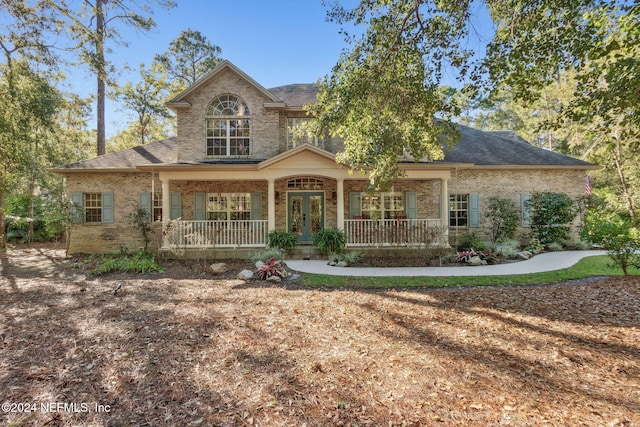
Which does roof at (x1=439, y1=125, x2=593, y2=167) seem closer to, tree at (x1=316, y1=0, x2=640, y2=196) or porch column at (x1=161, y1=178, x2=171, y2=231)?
tree at (x1=316, y1=0, x2=640, y2=196)

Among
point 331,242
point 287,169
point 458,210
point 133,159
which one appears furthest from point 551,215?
point 133,159

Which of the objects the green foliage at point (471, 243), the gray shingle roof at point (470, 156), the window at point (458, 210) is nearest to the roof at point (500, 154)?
the gray shingle roof at point (470, 156)

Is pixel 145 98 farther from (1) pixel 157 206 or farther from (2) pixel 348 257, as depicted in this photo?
(2) pixel 348 257

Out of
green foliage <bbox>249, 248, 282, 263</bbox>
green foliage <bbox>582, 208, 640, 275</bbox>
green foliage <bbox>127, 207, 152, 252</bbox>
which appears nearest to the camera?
green foliage <bbox>582, 208, 640, 275</bbox>

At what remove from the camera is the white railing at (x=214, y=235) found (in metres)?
10.4

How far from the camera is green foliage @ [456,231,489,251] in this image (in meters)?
11.1

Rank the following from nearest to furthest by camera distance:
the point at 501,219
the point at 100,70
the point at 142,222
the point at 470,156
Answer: the point at 100,70, the point at 142,222, the point at 501,219, the point at 470,156

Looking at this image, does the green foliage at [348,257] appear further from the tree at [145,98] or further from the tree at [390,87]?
the tree at [145,98]

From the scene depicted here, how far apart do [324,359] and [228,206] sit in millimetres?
10383

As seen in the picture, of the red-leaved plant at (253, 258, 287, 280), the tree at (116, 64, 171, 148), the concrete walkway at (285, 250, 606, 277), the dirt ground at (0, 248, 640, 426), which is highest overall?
the tree at (116, 64, 171, 148)

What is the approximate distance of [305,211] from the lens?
41.5 feet

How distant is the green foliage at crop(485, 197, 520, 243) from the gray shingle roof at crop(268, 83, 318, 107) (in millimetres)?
9468

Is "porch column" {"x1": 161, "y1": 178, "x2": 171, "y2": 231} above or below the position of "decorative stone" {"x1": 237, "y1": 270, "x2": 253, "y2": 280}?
above

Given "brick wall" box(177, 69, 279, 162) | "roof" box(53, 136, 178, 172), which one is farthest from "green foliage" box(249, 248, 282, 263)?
"roof" box(53, 136, 178, 172)
